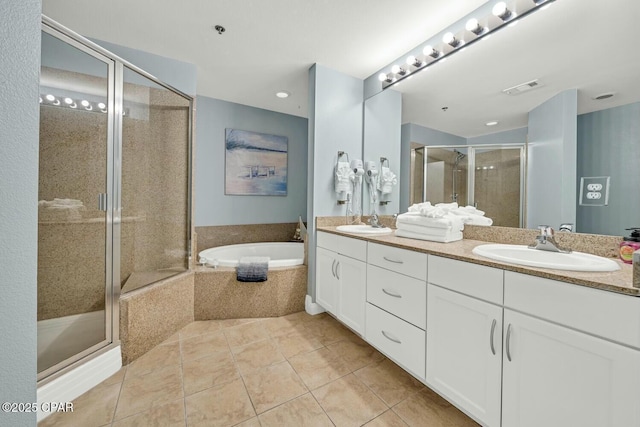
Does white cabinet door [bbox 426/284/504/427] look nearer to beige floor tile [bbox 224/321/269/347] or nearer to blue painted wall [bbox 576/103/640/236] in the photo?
blue painted wall [bbox 576/103/640/236]

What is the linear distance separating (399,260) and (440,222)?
0.34 meters

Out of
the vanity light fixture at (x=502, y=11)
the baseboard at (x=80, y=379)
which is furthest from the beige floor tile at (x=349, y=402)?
the vanity light fixture at (x=502, y=11)

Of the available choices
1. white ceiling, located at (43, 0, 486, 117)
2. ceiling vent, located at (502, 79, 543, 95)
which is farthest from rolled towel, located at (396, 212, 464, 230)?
white ceiling, located at (43, 0, 486, 117)

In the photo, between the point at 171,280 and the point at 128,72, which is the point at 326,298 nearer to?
the point at 171,280

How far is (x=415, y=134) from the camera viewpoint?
197 centimetres

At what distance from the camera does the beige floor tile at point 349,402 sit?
1.18 metres

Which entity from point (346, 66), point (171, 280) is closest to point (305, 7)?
point (346, 66)

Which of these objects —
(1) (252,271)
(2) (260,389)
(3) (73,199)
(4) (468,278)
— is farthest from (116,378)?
(4) (468,278)

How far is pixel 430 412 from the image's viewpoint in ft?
4.03

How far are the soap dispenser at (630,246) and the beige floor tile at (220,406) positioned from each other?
175cm

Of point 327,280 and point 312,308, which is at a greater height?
point 327,280

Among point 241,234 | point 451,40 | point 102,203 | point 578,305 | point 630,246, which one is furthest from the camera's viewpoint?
point 241,234

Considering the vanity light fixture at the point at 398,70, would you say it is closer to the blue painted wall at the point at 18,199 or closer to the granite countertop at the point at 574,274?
the granite countertop at the point at 574,274

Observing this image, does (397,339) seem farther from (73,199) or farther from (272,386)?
(73,199)
